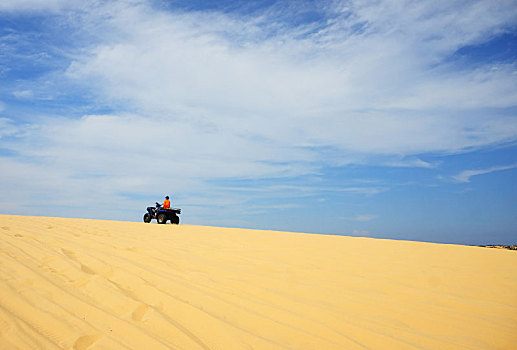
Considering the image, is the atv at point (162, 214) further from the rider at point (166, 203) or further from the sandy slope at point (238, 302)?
the sandy slope at point (238, 302)

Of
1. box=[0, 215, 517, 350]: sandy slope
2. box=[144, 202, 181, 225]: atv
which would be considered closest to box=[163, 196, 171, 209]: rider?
box=[144, 202, 181, 225]: atv

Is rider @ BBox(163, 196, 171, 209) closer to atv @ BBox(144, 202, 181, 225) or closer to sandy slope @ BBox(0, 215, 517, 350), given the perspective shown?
atv @ BBox(144, 202, 181, 225)

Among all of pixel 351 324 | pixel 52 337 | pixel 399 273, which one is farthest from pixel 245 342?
pixel 399 273

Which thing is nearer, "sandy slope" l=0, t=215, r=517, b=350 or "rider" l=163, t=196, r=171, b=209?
"sandy slope" l=0, t=215, r=517, b=350

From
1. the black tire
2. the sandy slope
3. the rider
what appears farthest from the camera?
the rider

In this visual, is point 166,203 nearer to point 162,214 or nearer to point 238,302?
point 162,214

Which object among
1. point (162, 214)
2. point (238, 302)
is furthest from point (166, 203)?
point (238, 302)

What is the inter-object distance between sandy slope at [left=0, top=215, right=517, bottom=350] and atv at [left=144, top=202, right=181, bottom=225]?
10.7 m

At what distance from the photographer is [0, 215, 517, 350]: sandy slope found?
241 centimetres

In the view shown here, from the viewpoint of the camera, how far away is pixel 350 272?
4.41 meters

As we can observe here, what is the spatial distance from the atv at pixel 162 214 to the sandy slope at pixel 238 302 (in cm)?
1068

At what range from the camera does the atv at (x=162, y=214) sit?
15.7 metres

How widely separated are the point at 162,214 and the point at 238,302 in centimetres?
1356

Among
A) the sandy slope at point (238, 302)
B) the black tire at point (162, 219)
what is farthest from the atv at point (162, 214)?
the sandy slope at point (238, 302)
